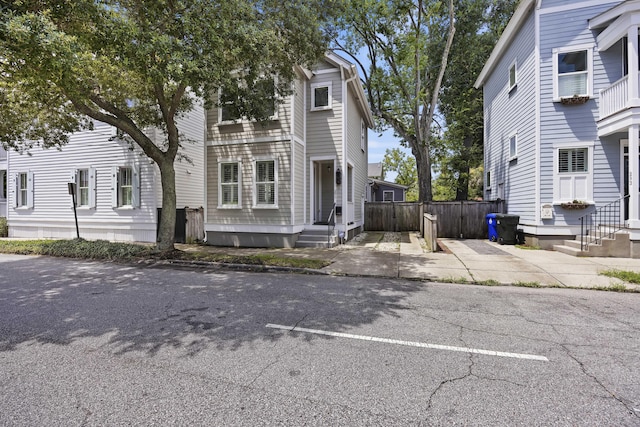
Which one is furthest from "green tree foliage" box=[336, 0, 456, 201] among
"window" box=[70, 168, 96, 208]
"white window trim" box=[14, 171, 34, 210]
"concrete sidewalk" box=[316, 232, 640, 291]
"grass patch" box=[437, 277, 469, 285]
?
"white window trim" box=[14, 171, 34, 210]

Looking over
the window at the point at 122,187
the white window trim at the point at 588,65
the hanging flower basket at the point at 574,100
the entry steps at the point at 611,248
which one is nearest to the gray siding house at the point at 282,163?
the window at the point at 122,187

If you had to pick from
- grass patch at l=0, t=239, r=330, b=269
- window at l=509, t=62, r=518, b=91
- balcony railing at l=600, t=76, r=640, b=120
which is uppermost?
window at l=509, t=62, r=518, b=91

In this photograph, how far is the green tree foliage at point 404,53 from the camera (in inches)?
647

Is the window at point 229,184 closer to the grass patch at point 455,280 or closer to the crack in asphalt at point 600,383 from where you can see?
the grass patch at point 455,280

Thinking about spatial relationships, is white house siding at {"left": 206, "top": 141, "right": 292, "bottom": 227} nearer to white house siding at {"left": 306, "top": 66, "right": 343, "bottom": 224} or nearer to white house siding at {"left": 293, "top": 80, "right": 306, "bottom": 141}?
white house siding at {"left": 293, "top": 80, "right": 306, "bottom": 141}

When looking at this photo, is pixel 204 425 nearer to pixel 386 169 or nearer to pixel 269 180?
pixel 269 180

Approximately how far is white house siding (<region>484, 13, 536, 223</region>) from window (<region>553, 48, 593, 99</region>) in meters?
0.67

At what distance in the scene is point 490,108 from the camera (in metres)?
16.7

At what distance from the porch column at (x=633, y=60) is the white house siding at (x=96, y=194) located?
52.1 ft

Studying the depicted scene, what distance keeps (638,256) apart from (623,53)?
6.21m

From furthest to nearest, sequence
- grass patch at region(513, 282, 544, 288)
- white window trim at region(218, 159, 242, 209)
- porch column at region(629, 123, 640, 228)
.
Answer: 1. white window trim at region(218, 159, 242, 209)
2. porch column at region(629, 123, 640, 228)
3. grass patch at region(513, 282, 544, 288)

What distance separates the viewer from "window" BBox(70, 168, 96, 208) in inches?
547

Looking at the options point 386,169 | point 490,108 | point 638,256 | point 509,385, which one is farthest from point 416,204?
point 386,169

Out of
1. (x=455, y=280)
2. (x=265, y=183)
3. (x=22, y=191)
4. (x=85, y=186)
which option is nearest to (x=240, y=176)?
(x=265, y=183)
